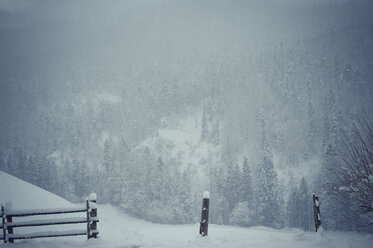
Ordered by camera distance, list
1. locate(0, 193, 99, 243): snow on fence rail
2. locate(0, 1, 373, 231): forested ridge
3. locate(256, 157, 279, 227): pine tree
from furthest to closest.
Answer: locate(0, 1, 373, 231): forested ridge → locate(256, 157, 279, 227): pine tree → locate(0, 193, 99, 243): snow on fence rail

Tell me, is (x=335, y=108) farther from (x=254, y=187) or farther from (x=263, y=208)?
(x=263, y=208)

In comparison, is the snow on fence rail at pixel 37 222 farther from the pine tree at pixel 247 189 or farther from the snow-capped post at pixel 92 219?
the pine tree at pixel 247 189

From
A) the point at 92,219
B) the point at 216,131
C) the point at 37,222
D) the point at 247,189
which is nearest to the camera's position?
the point at 92,219

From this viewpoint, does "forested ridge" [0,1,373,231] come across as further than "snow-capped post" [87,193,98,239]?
Yes

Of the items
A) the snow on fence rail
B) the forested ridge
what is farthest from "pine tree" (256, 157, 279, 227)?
the snow on fence rail

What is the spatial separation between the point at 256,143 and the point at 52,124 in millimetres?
131177

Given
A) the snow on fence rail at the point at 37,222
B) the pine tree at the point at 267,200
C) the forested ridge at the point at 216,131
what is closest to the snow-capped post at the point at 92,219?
the snow on fence rail at the point at 37,222

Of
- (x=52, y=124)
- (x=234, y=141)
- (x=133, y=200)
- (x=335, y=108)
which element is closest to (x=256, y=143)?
(x=234, y=141)

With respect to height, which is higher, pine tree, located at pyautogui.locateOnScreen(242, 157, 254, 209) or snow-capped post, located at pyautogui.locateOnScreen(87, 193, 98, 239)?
snow-capped post, located at pyautogui.locateOnScreen(87, 193, 98, 239)

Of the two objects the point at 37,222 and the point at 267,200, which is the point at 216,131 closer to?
the point at 267,200

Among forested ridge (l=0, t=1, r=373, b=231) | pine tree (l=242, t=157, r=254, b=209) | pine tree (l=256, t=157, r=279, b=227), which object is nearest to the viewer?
pine tree (l=256, t=157, r=279, b=227)

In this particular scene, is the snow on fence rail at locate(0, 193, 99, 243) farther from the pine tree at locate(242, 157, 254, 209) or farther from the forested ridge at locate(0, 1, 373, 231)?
the pine tree at locate(242, 157, 254, 209)

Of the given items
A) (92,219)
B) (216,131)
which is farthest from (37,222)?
(216,131)

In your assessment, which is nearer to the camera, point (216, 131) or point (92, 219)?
point (92, 219)
